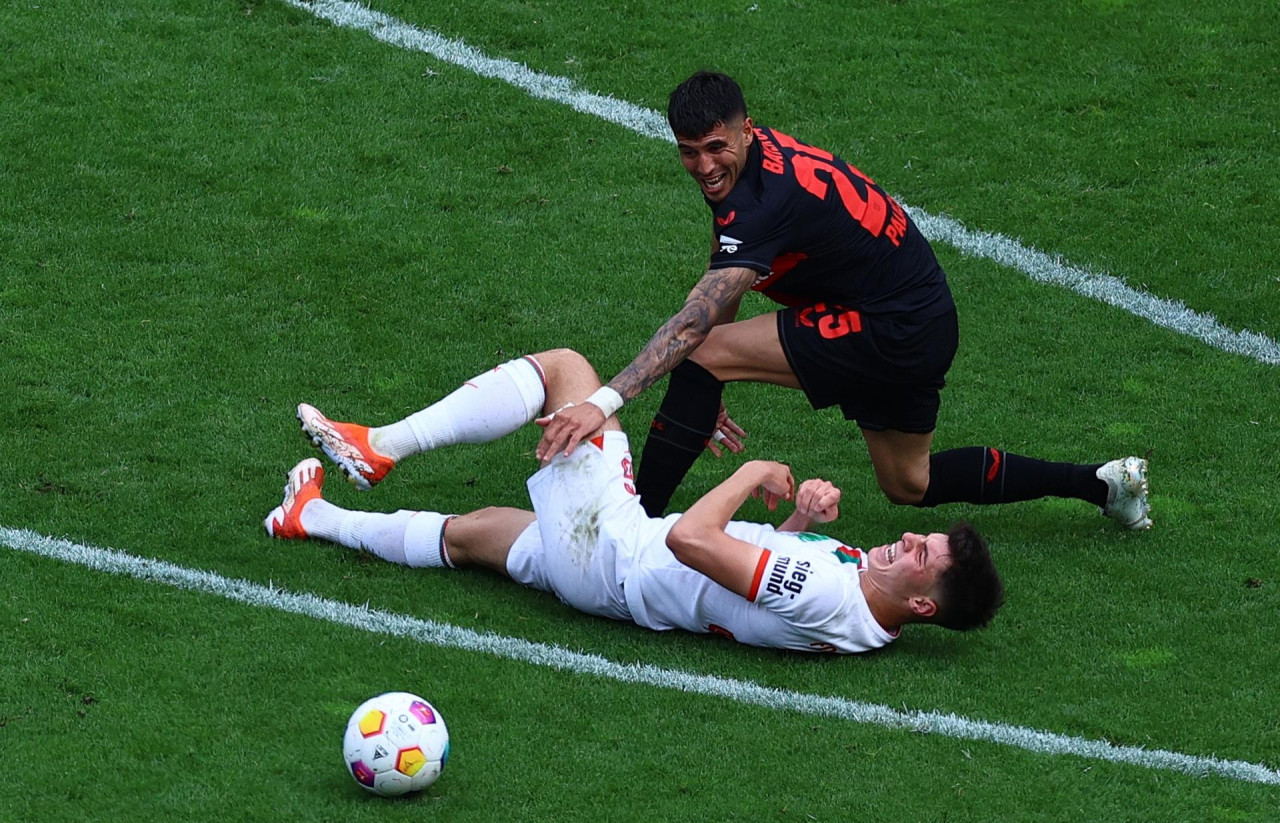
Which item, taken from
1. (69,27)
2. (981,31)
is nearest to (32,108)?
(69,27)

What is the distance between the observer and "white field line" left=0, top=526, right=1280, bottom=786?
15.6 ft

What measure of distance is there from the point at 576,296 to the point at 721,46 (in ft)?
9.39

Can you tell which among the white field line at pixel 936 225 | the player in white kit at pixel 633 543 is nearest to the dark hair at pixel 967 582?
the player in white kit at pixel 633 543

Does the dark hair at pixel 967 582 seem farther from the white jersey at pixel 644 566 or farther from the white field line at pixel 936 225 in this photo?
the white field line at pixel 936 225

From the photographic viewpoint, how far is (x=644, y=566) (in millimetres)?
5320

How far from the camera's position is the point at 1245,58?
10.0 m

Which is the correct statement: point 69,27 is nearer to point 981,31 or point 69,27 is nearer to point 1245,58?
point 981,31

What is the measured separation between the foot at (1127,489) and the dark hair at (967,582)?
1.22 meters

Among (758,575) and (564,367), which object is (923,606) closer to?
(758,575)

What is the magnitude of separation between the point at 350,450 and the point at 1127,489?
9.16 feet

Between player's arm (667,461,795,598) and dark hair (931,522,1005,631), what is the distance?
0.57 meters

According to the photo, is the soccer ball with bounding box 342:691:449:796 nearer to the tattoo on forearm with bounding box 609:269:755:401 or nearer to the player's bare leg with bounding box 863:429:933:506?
the tattoo on forearm with bounding box 609:269:755:401

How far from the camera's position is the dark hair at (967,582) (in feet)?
16.4

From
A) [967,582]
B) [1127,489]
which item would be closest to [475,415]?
[967,582]
